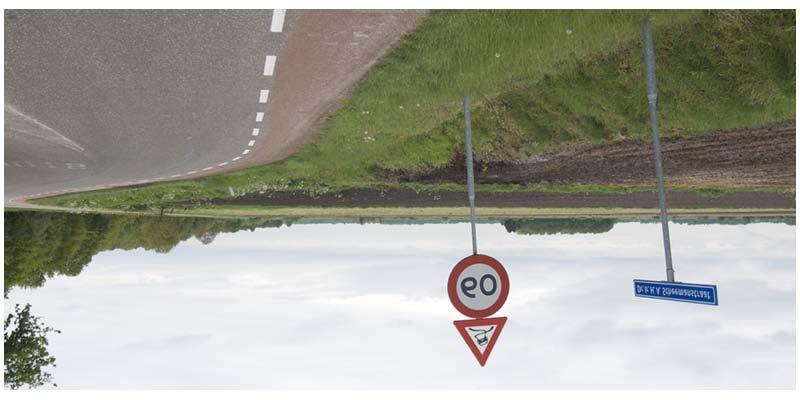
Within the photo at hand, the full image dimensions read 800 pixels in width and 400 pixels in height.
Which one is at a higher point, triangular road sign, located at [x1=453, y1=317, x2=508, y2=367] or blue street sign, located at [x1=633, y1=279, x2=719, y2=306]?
blue street sign, located at [x1=633, y1=279, x2=719, y2=306]

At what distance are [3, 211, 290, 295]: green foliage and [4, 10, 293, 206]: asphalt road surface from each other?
262 inches

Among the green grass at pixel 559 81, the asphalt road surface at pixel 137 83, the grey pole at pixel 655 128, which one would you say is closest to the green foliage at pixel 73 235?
the asphalt road surface at pixel 137 83

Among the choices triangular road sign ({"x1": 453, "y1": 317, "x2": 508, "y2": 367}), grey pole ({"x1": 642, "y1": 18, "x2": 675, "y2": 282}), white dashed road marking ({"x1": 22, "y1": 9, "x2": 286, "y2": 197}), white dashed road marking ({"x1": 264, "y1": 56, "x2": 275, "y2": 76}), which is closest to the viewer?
triangular road sign ({"x1": 453, "y1": 317, "x2": 508, "y2": 367})

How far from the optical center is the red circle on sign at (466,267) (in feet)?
24.1

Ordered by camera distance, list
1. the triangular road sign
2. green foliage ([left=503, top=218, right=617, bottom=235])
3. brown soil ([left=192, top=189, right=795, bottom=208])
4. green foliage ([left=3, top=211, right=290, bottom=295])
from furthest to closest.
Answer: green foliage ([left=3, top=211, right=290, bottom=295])
green foliage ([left=503, top=218, right=617, bottom=235])
brown soil ([left=192, top=189, right=795, bottom=208])
the triangular road sign

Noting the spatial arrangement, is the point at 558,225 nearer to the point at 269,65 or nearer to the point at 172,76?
the point at 269,65

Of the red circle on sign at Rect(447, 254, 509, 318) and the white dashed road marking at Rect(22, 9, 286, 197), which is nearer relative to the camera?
the red circle on sign at Rect(447, 254, 509, 318)

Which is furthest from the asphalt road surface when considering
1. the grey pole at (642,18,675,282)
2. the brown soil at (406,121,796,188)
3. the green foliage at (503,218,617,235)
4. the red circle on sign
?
the green foliage at (503,218,617,235)

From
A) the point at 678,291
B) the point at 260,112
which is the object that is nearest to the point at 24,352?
the point at 260,112

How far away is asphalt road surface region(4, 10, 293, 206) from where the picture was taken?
30.1 feet

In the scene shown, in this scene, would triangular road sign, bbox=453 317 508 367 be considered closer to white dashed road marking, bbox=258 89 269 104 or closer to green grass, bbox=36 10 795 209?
green grass, bbox=36 10 795 209

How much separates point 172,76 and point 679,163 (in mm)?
9638

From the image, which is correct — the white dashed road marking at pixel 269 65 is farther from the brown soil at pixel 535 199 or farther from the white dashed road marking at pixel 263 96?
the brown soil at pixel 535 199

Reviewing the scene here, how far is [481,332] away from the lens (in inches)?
287
